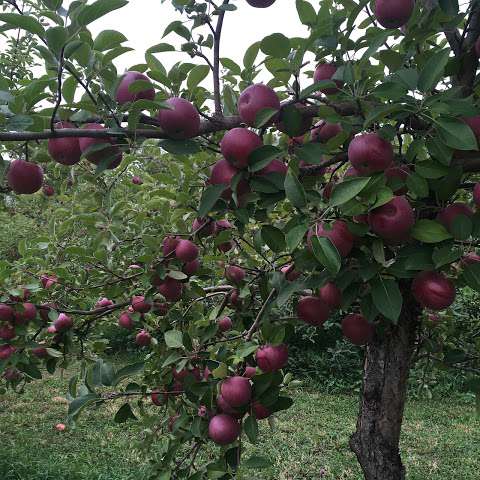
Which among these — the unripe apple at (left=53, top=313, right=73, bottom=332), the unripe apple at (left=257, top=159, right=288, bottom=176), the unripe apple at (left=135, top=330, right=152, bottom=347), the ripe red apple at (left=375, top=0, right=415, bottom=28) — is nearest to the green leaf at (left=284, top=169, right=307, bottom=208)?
the unripe apple at (left=257, top=159, right=288, bottom=176)

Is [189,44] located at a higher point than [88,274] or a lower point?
higher

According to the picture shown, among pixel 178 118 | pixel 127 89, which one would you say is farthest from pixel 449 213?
pixel 127 89

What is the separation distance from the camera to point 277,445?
4320 millimetres

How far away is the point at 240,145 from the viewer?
0.98 meters

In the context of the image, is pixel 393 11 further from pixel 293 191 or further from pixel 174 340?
pixel 174 340

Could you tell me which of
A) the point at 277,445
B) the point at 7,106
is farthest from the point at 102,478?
the point at 7,106

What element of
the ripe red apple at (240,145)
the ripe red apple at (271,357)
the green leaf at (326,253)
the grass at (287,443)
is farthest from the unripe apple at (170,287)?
the grass at (287,443)

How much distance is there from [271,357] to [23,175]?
695 mm

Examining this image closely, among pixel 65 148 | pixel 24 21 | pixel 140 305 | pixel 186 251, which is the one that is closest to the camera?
pixel 24 21

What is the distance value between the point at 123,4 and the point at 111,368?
990mm

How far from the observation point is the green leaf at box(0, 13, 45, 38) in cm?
81

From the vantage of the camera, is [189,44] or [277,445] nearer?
[189,44]

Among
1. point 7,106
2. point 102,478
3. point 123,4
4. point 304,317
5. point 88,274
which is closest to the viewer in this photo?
point 123,4

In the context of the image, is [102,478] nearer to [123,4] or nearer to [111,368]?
[111,368]
